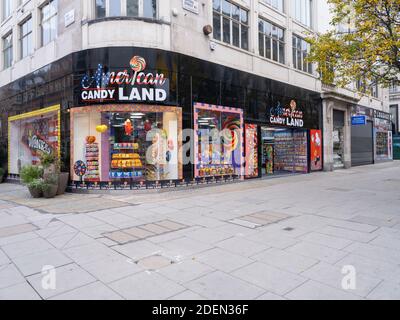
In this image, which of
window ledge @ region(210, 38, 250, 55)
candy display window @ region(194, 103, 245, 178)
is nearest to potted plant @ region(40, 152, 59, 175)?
candy display window @ region(194, 103, 245, 178)

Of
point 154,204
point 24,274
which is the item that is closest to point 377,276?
point 24,274

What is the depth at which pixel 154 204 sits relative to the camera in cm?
966

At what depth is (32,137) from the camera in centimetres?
1659

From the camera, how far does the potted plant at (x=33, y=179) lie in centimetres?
1118

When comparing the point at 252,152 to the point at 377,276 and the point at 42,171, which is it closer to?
the point at 42,171

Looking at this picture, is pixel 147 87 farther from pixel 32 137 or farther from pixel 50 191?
pixel 32 137

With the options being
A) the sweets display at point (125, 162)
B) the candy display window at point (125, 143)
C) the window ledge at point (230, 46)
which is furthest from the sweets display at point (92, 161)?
the window ledge at point (230, 46)

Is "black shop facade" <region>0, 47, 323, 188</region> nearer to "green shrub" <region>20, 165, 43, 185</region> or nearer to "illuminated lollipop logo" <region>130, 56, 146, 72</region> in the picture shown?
"illuminated lollipop logo" <region>130, 56, 146, 72</region>

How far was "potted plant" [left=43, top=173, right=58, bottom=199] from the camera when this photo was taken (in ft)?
36.7

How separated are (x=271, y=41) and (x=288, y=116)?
4523 millimetres

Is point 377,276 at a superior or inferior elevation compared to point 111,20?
inferior

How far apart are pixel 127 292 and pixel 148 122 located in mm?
9230

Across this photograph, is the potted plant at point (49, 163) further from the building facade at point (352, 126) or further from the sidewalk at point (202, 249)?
the building facade at point (352, 126)
